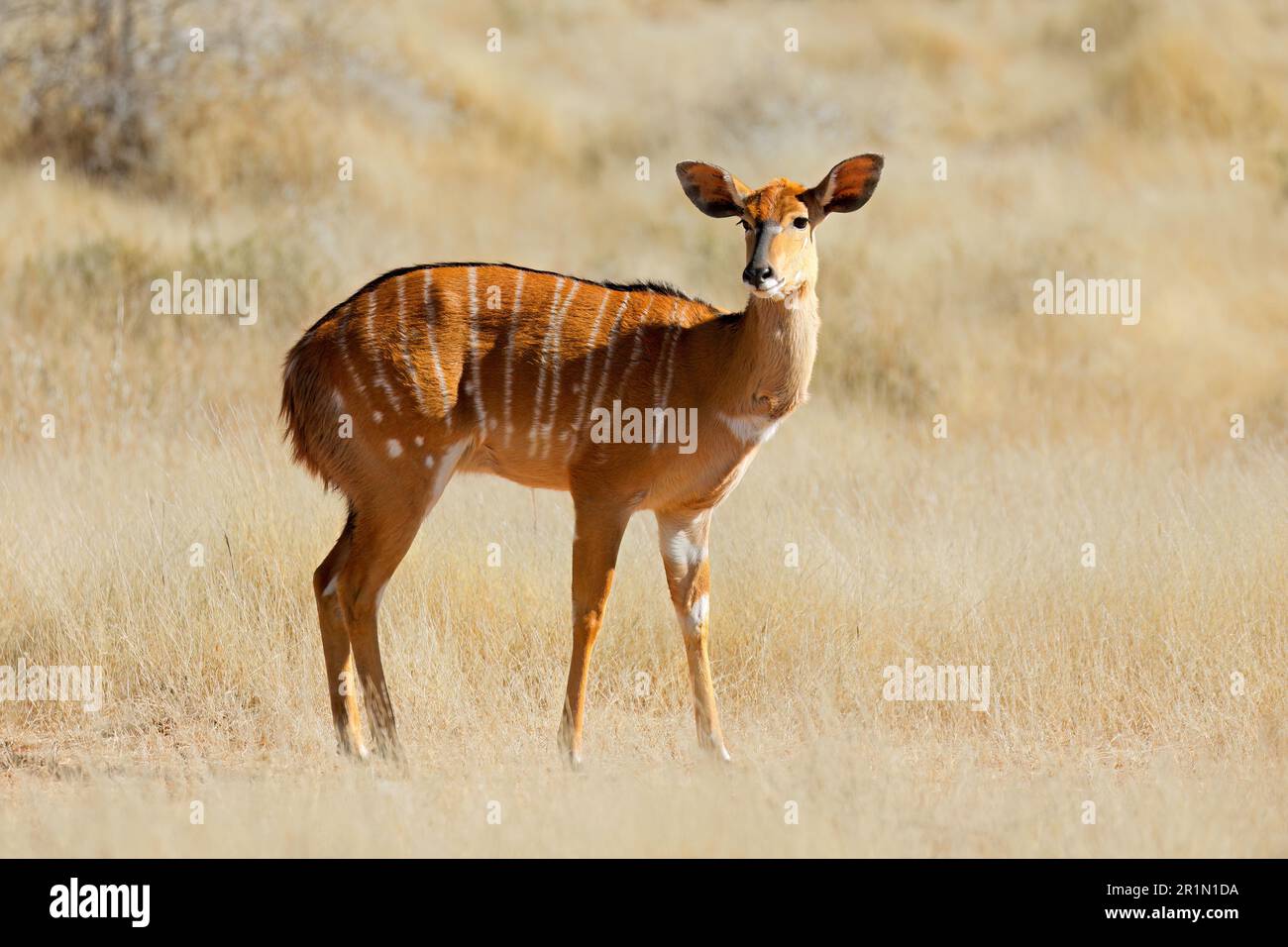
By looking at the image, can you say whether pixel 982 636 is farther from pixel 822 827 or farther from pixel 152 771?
pixel 152 771

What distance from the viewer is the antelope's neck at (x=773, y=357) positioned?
6367 millimetres

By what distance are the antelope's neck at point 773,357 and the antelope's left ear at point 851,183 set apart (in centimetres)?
38

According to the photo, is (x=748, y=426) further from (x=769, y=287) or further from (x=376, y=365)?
(x=376, y=365)

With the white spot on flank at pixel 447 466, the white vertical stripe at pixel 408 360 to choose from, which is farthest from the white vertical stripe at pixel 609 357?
the white vertical stripe at pixel 408 360

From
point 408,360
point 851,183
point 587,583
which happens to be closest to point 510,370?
point 408,360

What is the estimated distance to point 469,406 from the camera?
6629 mm

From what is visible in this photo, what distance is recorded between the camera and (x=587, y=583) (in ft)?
21.5

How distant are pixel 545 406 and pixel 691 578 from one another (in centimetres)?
93

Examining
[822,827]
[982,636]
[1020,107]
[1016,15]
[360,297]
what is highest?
[1016,15]

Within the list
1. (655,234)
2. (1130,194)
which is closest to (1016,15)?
(1130,194)

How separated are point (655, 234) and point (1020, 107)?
7756 mm

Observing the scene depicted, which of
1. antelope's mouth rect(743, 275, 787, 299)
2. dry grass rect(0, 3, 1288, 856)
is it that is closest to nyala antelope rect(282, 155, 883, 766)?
antelope's mouth rect(743, 275, 787, 299)

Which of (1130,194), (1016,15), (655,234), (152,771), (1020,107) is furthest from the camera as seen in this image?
(1016,15)

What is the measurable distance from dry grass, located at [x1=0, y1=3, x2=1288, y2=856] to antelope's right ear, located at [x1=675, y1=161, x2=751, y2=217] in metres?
1.95
